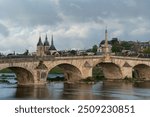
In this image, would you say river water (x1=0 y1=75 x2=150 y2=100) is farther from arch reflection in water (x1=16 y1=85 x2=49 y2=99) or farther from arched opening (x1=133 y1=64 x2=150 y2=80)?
arched opening (x1=133 y1=64 x2=150 y2=80)

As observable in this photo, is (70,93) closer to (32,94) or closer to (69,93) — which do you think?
(69,93)

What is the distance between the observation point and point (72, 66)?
A: 45375 mm

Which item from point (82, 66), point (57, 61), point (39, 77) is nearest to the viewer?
point (39, 77)

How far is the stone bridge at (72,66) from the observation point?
3795cm

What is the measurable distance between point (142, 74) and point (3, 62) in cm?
2730

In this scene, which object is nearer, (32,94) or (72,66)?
(32,94)

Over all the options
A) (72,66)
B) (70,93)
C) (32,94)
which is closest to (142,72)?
(72,66)

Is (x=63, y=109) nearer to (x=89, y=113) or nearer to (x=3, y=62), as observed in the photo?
(x=89, y=113)

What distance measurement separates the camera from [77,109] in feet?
28.0

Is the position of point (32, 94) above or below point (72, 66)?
→ below

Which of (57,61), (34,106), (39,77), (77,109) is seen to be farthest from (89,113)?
(57,61)

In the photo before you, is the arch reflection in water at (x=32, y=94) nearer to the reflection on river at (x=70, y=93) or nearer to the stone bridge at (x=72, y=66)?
the reflection on river at (x=70, y=93)

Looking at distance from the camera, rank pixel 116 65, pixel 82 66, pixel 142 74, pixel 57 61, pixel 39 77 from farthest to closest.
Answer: pixel 142 74 < pixel 116 65 < pixel 82 66 < pixel 57 61 < pixel 39 77

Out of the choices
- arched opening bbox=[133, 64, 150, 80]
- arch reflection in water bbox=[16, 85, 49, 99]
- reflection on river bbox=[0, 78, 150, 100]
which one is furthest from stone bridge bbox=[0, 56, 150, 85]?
reflection on river bbox=[0, 78, 150, 100]
